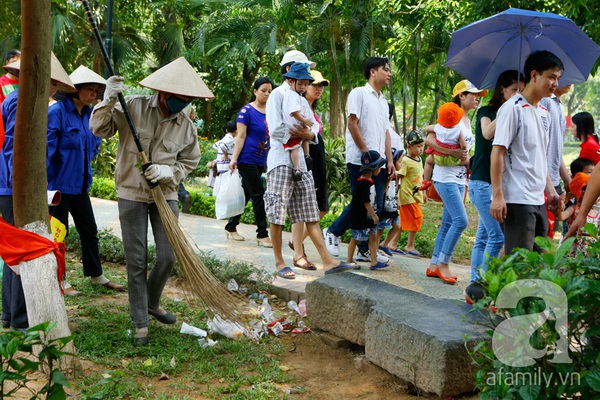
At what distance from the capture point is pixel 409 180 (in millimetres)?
7684

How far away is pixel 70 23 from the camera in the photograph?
1784 centimetres

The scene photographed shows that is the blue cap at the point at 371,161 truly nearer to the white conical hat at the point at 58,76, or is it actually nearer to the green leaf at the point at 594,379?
the white conical hat at the point at 58,76

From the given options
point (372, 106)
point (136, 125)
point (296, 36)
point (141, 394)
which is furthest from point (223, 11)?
point (141, 394)

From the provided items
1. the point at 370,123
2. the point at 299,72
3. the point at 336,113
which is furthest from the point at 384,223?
the point at 336,113

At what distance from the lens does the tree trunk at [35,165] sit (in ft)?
11.9

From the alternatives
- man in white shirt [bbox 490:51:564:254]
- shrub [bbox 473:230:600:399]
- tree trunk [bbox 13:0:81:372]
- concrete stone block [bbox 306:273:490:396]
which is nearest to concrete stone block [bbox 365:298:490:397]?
concrete stone block [bbox 306:273:490:396]

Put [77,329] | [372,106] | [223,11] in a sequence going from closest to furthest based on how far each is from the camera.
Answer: [77,329]
[372,106]
[223,11]

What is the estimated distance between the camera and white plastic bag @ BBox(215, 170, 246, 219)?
798 cm

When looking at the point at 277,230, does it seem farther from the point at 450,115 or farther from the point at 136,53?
the point at 136,53

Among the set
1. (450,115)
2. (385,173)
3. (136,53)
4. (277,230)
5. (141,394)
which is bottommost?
(141,394)

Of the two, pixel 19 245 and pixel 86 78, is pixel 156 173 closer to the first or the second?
pixel 19 245

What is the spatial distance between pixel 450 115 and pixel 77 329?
12.2 feet

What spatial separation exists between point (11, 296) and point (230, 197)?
367 cm

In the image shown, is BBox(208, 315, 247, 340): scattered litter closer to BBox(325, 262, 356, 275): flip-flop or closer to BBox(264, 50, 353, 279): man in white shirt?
BBox(325, 262, 356, 275): flip-flop
